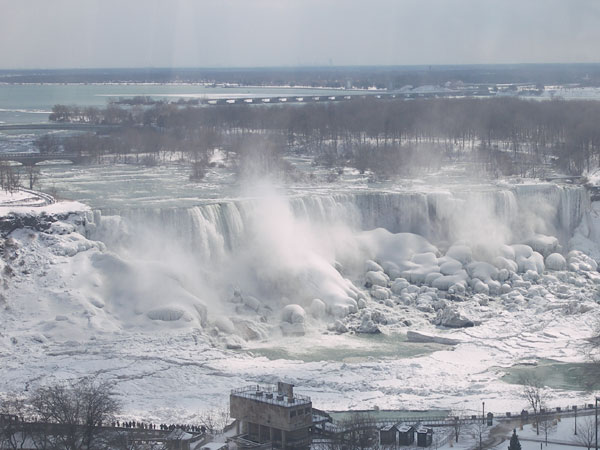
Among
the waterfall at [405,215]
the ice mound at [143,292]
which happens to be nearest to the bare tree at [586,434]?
the ice mound at [143,292]

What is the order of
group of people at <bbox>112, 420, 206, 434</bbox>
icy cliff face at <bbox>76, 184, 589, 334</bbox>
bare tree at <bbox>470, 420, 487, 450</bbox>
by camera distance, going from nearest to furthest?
bare tree at <bbox>470, 420, 487, 450</bbox>, group of people at <bbox>112, 420, 206, 434</bbox>, icy cliff face at <bbox>76, 184, 589, 334</bbox>

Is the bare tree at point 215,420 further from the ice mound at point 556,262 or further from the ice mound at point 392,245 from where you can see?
the ice mound at point 556,262

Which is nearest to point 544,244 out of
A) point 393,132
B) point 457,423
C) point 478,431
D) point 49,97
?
point 457,423

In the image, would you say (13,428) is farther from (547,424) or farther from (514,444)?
(547,424)

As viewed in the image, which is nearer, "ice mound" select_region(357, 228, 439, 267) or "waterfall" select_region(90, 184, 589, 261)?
"waterfall" select_region(90, 184, 589, 261)

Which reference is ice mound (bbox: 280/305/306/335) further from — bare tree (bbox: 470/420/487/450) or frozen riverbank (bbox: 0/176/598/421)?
bare tree (bbox: 470/420/487/450)

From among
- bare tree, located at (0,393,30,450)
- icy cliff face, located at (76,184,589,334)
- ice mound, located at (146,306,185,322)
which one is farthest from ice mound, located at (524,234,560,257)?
bare tree, located at (0,393,30,450)

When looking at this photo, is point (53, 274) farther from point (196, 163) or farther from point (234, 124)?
point (234, 124)
